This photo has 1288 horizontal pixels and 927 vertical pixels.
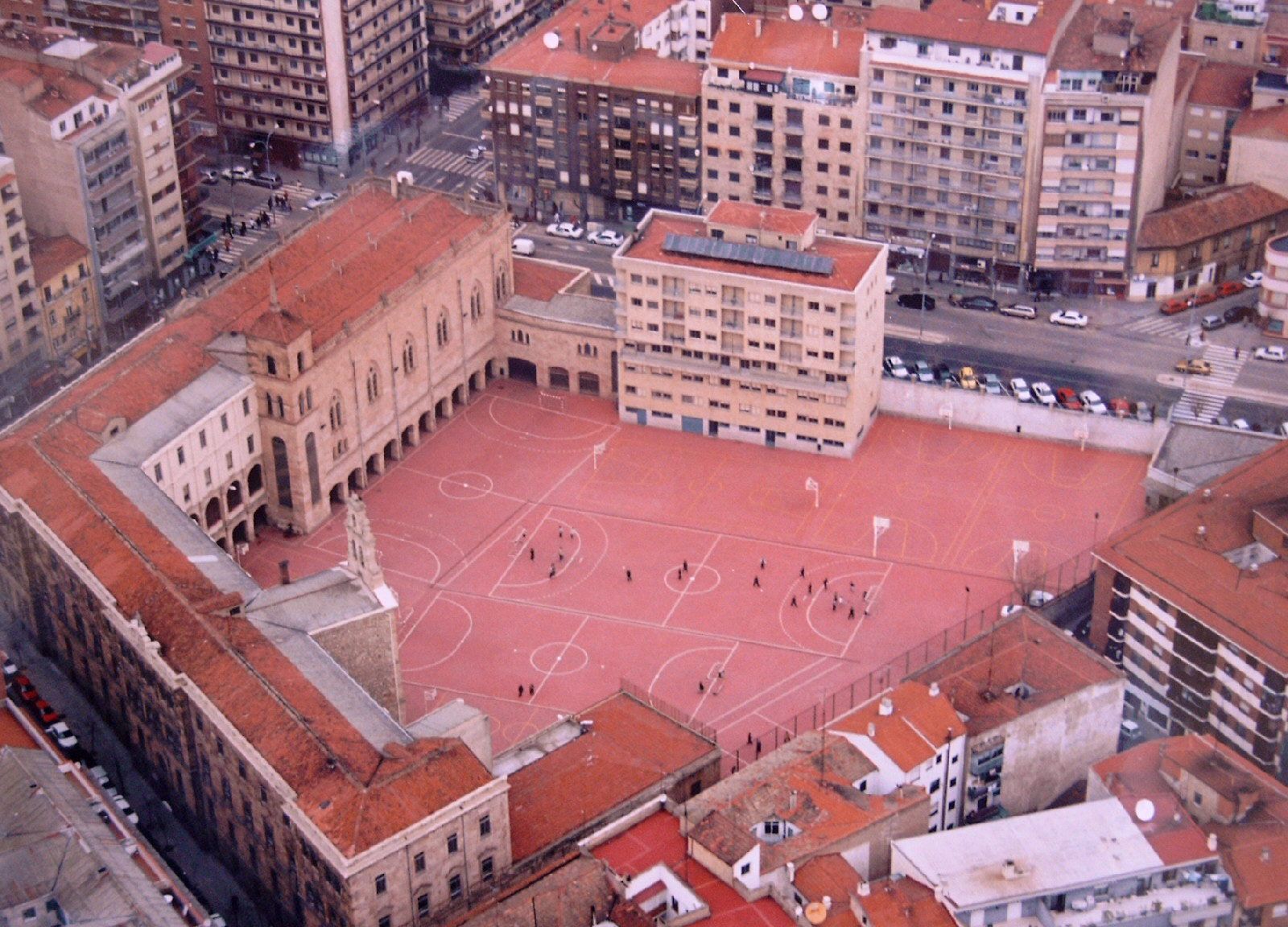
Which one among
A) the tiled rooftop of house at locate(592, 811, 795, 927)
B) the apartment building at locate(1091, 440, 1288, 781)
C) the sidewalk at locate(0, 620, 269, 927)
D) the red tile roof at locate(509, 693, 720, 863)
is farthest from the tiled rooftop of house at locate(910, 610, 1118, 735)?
the sidewalk at locate(0, 620, 269, 927)

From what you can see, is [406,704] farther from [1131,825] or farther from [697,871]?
[1131,825]

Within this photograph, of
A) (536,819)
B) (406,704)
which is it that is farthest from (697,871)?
(406,704)

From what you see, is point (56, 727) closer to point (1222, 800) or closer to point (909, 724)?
point (909, 724)

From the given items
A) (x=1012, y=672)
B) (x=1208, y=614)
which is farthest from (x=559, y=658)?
(x=1208, y=614)

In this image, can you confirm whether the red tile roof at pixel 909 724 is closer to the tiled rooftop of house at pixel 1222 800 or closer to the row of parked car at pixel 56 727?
the tiled rooftop of house at pixel 1222 800

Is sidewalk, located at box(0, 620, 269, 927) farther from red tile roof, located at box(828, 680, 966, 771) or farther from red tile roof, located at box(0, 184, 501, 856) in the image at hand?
red tile roof, located at box(828, 680, 966, 771)
